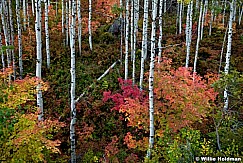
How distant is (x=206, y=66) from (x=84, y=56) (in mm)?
7565

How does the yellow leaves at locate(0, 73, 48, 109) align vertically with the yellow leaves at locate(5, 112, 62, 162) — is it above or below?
above

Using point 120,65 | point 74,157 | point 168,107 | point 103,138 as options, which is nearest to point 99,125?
point 103,138

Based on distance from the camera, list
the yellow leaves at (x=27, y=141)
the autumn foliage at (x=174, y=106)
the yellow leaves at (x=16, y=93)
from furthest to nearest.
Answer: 1. the autumn foliage at (x=174, y=106)
2. the yellow leaves at (x=16, y=93)
3. the yellow leaves at (x=27, y=141)

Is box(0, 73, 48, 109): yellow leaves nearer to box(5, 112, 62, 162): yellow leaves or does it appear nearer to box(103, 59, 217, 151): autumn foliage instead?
box(5, 112, 62, 162): yellow leaves

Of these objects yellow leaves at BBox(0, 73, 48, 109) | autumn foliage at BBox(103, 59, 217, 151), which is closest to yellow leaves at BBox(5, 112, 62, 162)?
yellow leaves at BBox(0, 73, 48, 109)

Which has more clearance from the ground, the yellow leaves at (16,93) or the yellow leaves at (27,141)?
the yellow leaves at (16,93)

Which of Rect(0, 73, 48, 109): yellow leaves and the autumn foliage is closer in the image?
Rect(0, 73, 48, 109): yellow leaves

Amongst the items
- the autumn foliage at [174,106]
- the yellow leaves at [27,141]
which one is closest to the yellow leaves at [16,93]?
the yellow leaves at [27,141]

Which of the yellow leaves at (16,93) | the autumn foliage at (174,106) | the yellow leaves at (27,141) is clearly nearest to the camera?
the yellow leaves at (27,141)

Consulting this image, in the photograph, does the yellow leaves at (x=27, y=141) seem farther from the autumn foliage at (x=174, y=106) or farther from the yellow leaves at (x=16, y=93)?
the autumn foliage at (x=174, y=106)

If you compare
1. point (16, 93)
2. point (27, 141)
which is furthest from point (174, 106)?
point (16, 93)

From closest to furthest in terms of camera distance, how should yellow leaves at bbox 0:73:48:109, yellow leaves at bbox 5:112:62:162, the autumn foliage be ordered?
yellow leaves at bbox 5:112:62:162
yellow leaves at bbox 0:73:48:109
the autumn foliage

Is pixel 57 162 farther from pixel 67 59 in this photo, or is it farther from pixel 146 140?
pixel 67 59

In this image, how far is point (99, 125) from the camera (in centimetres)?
1153
